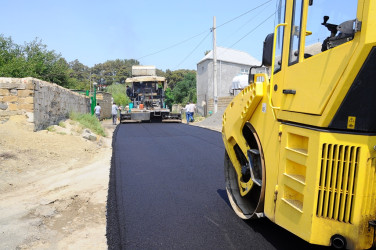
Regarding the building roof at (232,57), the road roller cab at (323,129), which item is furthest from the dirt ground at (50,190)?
the building roof at (232,57)

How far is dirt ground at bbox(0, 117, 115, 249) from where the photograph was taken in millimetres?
3213

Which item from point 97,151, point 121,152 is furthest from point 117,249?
point 97,151

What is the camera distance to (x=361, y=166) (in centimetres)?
185

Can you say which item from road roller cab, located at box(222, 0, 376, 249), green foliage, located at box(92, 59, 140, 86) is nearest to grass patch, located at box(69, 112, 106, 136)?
road roller cab, located at box(222, 0, 376, 249)

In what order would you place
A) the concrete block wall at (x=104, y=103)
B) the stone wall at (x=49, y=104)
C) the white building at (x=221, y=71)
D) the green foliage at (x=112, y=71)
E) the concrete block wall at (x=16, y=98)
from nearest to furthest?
the concrete block wall at (x=16, y=98), the stone wall at (x=49, y=104), the concrete block wall at (x=104, y=103), the white building at (x=221, y=71), the green foliage at (x=112, y=71)

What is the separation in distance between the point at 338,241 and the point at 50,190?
14.3 feet

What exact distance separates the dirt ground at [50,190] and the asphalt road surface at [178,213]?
10.0 inches

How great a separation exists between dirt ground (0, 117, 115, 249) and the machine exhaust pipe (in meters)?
2.01

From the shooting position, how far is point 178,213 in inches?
142

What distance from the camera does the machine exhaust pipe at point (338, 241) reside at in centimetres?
194

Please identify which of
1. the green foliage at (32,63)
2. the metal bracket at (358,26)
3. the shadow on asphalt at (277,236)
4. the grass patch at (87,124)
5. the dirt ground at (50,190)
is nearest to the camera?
the metal bracket at (358,26)

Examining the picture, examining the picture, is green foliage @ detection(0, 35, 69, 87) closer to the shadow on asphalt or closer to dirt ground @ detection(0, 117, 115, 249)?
dirt ground @ detection(0, 117, 115, 249)

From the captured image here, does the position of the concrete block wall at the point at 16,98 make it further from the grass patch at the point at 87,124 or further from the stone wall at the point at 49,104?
the grass patch at the point at 87,124

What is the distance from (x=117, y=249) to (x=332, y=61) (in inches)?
90.1
